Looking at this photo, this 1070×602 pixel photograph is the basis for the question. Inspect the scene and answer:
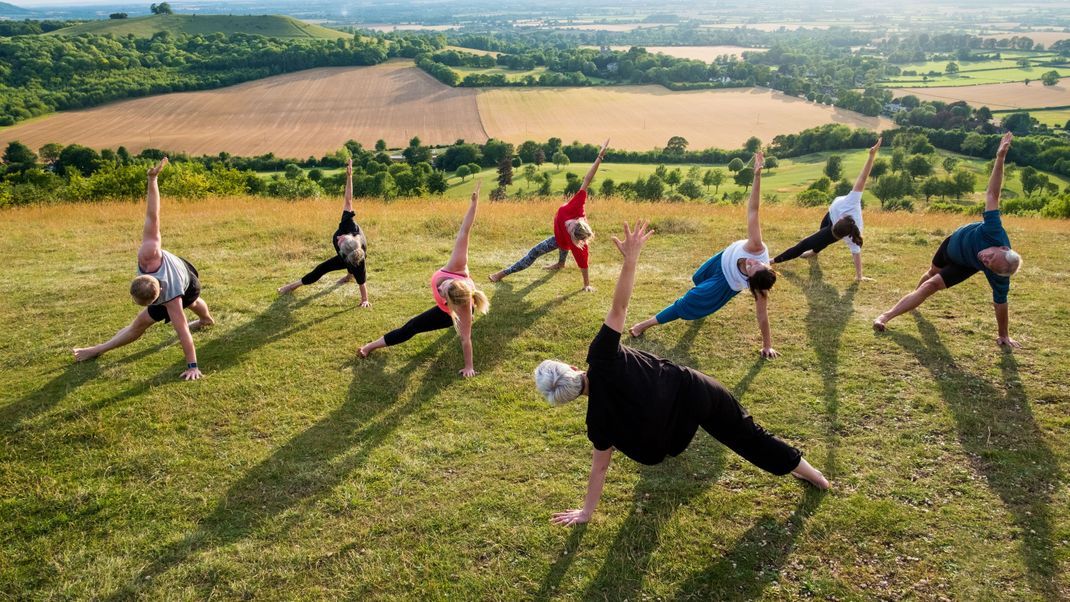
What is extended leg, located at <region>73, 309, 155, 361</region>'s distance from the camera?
819 cm

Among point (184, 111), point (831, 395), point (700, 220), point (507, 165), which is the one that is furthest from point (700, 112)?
point (831, 395)

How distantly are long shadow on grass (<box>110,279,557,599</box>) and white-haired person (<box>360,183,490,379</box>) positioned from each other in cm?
50

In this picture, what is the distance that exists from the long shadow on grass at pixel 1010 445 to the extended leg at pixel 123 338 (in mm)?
10626

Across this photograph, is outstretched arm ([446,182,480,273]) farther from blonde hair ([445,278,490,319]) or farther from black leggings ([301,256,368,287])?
black leggings ([301,256,368,287])

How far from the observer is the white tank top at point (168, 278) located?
784 cm

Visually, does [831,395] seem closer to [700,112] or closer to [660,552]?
[660,552]

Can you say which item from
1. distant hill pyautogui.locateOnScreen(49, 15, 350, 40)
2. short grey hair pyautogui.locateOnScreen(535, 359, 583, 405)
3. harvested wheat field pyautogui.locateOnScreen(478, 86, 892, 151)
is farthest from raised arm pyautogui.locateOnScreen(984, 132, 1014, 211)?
distant hill pyautogui.locateOnScreen(49, 15, 350, 40)

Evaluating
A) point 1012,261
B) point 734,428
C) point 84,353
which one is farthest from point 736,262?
point 84,353

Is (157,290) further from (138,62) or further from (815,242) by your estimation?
(138,62)

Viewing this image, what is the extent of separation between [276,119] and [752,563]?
78293mm

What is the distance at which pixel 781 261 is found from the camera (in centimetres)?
1191

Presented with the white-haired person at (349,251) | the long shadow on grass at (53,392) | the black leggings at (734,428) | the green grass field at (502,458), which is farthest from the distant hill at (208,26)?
the black leggings at (734,428)

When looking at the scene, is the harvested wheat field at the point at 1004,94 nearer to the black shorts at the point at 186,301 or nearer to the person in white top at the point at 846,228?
the person in white top at the point at 846,228

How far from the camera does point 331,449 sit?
6.79 metres
